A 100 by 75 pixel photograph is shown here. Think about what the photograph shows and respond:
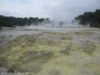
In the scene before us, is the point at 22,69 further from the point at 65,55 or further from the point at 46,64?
the point at 65,55

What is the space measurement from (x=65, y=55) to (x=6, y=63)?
9.80ft

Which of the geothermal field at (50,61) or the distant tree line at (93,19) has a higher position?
the distant tree line at (93,19)

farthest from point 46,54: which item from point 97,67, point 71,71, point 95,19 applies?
point 95,19

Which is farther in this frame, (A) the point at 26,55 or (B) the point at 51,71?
(A) the point at 26,55

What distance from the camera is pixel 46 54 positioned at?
7.90 m

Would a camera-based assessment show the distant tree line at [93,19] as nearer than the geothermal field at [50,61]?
No

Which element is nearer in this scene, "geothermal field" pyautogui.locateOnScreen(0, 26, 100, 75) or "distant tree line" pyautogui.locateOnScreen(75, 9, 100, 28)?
"geothermal field" pyautogui.locateOnScreen(0, 26, 100, 75)

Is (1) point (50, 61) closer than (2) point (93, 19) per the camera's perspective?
Yes

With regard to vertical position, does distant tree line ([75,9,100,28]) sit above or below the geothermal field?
above

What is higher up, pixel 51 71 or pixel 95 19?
pixel 95 19

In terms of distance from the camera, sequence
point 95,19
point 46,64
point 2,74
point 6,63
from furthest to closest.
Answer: point 95,19, point 6,63, point 46,64, point 2,74

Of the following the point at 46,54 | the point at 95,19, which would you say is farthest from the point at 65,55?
the point at 95,19

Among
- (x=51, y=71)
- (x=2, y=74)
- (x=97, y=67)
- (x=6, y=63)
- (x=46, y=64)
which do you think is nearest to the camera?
(x=2, y=74)

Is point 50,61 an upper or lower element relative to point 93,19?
lower
